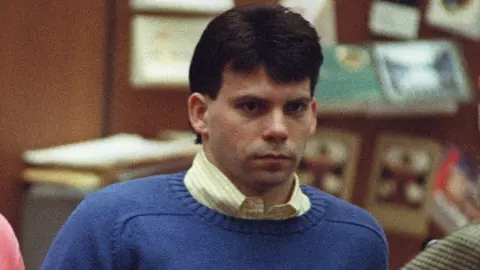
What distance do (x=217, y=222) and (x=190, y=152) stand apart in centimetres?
84

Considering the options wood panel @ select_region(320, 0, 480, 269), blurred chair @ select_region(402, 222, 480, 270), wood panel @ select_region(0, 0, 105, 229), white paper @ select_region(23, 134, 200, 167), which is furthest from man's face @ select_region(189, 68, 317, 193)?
wood panel @ select_region(320, 0, 480, 269)

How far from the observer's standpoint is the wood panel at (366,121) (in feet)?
7.41

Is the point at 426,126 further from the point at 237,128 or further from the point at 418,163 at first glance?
the point at 237,128

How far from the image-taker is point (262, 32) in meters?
1.21

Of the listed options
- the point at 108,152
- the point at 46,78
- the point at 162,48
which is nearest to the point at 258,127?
the point at 108,152

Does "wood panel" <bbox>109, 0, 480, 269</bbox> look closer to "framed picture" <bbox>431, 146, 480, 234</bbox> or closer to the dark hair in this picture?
"framed picture" <bbox>431, 146, 480, 234</bbox>

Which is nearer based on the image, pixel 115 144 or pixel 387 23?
pixel 115 144

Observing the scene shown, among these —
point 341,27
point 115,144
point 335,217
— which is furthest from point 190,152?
point 335,217

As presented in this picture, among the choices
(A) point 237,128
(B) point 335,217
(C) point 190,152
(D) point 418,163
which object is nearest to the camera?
(A) point 237,128

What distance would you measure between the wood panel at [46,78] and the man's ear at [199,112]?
793 millimetres

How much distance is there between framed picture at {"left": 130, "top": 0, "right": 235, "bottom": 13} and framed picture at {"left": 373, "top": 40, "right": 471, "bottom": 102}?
464mm

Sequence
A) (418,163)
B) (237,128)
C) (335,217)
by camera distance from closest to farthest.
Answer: (237,128) < (335,217) < (418,163)

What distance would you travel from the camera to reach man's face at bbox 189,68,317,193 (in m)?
1.18

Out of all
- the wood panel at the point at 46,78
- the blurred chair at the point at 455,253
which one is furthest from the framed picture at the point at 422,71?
the blurred chair at the point at 455,253
